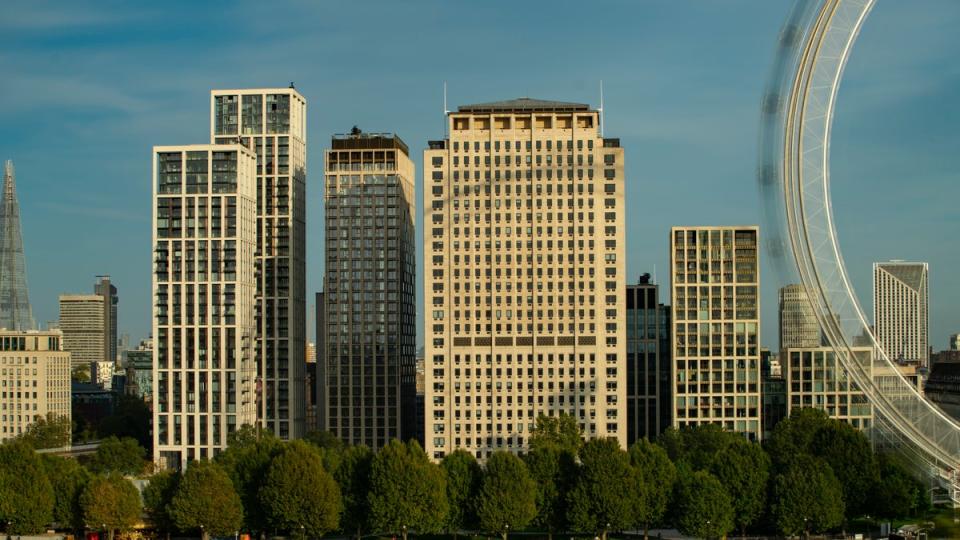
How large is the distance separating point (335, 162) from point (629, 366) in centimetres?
4806

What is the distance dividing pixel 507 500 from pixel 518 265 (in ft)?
171

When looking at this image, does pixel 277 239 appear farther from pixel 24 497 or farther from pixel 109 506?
pixel 109 506

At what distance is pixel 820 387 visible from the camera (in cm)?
16262

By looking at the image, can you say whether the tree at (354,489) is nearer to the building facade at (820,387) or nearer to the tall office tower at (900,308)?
the tall office tower at (900,308)

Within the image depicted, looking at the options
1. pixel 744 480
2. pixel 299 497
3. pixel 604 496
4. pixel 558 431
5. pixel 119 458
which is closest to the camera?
pixel 299 497

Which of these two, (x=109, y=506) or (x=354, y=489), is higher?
(x=354, y=489)

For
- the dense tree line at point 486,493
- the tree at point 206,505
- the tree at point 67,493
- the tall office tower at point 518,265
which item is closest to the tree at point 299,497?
the dense tree line at point 486,493

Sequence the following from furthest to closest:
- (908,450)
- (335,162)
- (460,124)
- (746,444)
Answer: (335,162), (460,124), (746,444), (908,450)

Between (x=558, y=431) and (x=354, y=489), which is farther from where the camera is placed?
(x=558, y=431)

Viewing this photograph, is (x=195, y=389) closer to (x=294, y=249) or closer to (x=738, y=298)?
(x=294, y=249)

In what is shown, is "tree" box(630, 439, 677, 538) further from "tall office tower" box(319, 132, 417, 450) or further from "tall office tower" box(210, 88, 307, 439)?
"tall office tower" box(210, 88, 307, 439)

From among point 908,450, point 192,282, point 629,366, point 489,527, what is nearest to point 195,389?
point 192,282

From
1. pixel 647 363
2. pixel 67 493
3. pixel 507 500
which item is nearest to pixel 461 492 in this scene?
pixel 507 500

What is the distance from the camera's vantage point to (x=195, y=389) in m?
160
